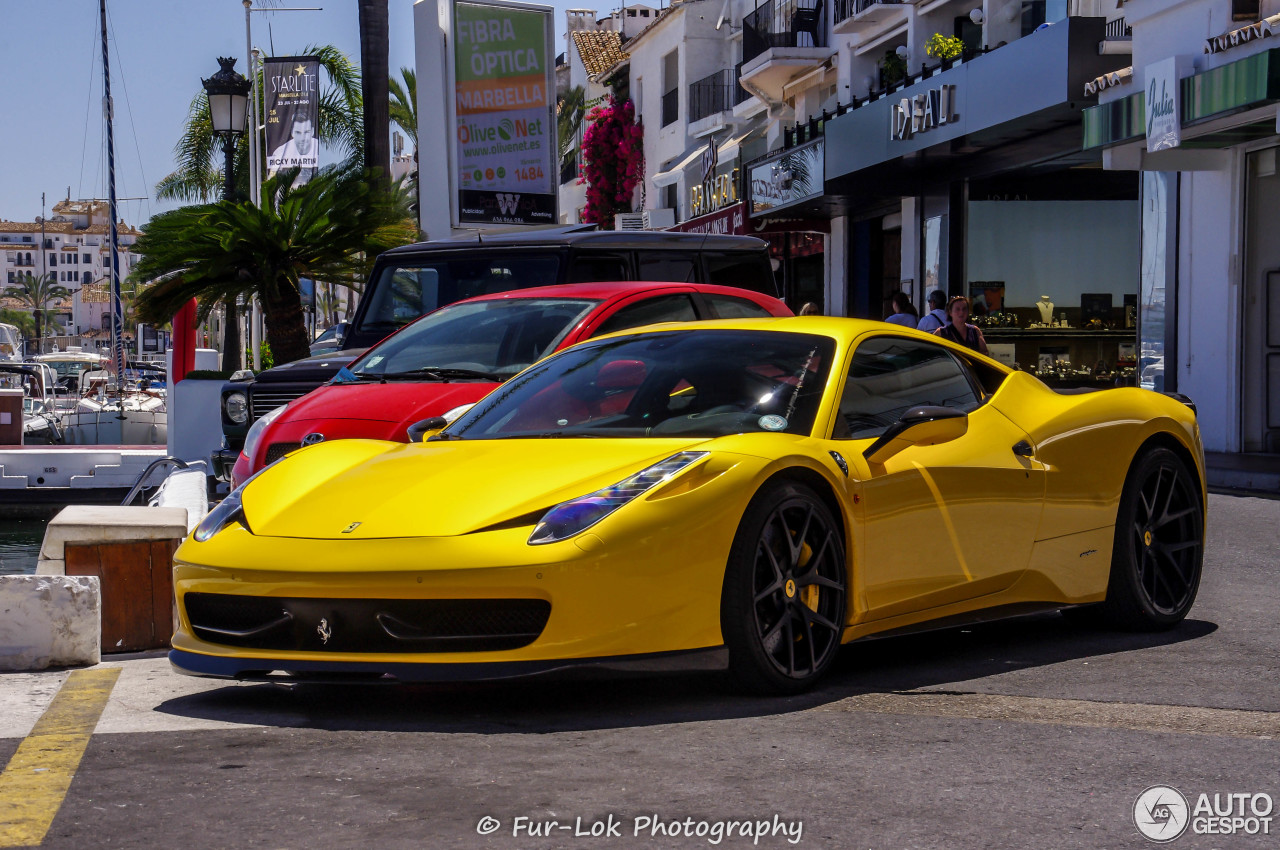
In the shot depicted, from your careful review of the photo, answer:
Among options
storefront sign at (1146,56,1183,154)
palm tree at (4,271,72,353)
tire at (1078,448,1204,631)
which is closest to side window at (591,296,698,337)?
tire at (1078,448,1204,631)

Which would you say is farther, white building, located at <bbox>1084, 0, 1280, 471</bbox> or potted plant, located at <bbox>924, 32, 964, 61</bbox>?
potted plant, located at <bbox>924, 32, 964, 61</bbox>

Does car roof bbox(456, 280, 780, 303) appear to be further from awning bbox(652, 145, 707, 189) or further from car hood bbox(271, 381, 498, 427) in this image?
awning bbox(652, 145, 707, 189)

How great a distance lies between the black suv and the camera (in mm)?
11211

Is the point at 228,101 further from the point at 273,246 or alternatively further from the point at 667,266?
the point at 667,266

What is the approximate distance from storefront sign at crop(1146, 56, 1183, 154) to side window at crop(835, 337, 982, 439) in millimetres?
11009

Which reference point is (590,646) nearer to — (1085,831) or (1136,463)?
(1085,831)

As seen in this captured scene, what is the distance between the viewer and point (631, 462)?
4848mm

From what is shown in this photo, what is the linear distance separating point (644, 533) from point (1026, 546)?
193 cm

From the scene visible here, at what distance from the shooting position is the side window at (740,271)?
12289 millimetres

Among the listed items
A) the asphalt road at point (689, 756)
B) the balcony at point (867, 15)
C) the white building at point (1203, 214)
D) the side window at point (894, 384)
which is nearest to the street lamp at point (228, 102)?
the white building at point (1203, 214)

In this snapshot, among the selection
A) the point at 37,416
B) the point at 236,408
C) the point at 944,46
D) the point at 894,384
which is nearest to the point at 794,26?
the point at 944,46

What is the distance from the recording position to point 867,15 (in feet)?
93.0

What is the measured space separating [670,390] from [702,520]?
1015 millimetres

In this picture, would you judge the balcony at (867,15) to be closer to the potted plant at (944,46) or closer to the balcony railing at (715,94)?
the potted plant at (944,46)
